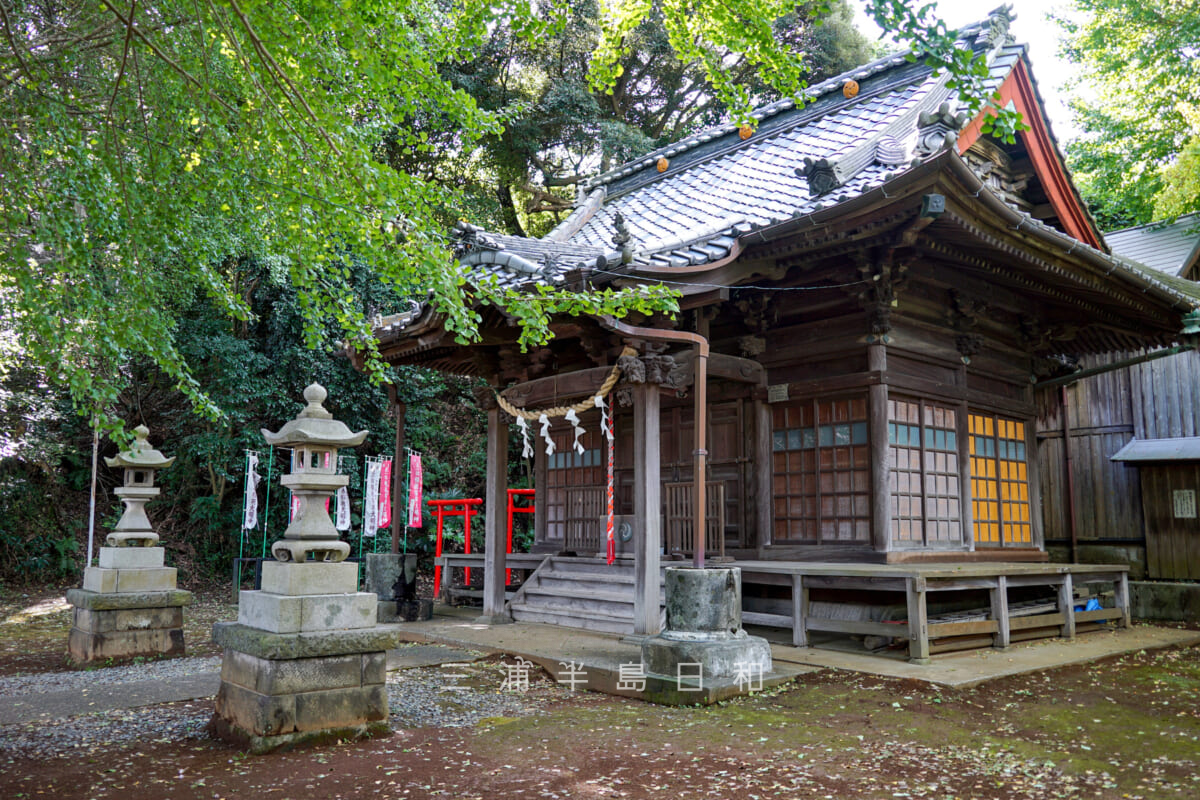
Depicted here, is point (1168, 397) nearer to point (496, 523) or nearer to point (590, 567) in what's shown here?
point (590, 567)

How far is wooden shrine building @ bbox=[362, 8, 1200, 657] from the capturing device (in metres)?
7.64

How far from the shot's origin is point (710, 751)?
15.9 ft

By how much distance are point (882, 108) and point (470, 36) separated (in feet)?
21.9

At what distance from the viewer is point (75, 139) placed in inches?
205

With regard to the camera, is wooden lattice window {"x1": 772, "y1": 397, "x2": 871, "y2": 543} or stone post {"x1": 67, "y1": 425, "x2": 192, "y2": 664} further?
wooden lattice window {"x1": 772, "y1": 397, "x2": 871, "y2": 543}

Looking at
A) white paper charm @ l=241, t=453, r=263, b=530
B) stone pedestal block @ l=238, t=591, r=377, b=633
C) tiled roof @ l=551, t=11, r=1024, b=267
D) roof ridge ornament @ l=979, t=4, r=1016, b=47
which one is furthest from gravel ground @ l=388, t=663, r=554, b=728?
roof ridge ornament @ l=979, t=4, r=1016, b=47

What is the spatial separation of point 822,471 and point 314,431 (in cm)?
570

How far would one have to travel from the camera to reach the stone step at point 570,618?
29.4ft

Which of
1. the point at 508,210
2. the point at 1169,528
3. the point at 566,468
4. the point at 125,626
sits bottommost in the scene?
the point at 125,626

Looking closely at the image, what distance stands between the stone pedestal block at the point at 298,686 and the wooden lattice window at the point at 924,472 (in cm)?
574

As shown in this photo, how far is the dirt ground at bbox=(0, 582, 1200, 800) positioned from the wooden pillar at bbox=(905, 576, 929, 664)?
71 centimetres

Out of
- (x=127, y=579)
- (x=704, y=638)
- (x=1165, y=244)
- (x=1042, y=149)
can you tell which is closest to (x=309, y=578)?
(x=704, y=638)

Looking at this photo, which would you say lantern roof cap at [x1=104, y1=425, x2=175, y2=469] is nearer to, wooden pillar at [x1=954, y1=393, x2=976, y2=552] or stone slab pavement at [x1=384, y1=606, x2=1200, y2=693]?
stone slab pavement at [x1=384, y1=606, x2=1200, y2=693]

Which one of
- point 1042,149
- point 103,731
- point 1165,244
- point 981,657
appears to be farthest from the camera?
point 1165,244
